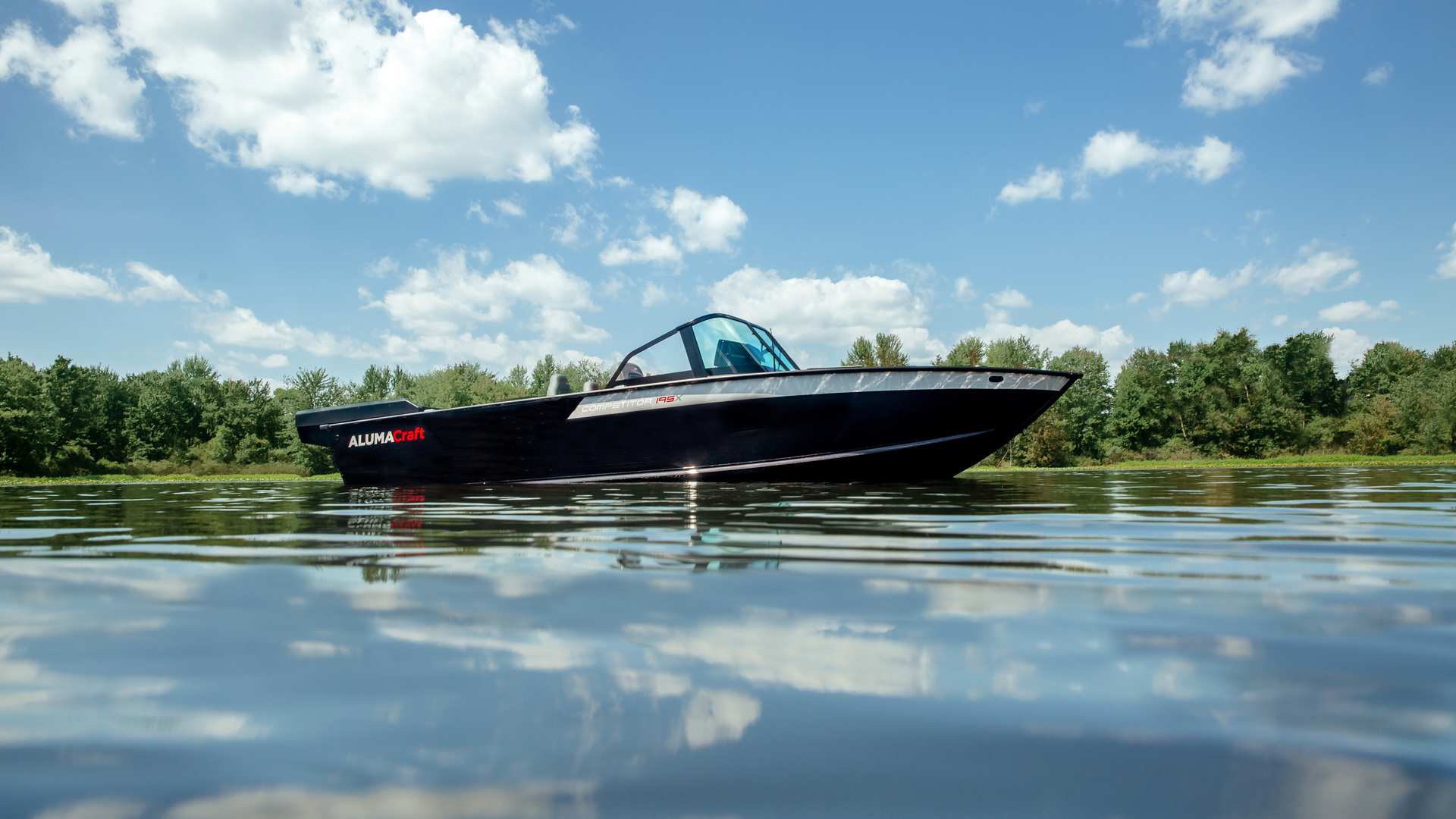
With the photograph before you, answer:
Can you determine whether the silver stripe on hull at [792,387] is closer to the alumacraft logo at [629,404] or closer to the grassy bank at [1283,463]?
the alumacraft logo at [629,404]

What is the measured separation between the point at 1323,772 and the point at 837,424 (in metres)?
7.59

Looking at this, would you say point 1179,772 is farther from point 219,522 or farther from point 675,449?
point 675,449

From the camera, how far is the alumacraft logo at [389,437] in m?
9.65

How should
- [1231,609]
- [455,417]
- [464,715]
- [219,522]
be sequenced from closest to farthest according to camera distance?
[464,715]
[1231,609]
[219,522]
[455,417]

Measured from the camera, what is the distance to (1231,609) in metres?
1.54

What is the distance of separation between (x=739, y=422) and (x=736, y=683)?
734 centimetres

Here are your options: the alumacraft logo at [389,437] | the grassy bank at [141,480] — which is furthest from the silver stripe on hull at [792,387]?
the grassy bank at [141,480]

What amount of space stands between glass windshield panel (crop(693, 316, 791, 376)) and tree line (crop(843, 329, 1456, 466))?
3681 centimetres

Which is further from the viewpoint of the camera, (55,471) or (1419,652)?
(55,471)

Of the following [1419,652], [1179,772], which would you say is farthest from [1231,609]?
[1179,772]

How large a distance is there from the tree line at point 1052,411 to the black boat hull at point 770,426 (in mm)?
34641

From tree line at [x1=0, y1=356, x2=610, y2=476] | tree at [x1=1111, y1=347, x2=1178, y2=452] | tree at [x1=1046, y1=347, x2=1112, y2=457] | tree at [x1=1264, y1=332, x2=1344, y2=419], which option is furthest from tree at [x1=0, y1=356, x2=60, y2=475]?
tree at [x1=1264, y1=332, x2=1344, y2=419]

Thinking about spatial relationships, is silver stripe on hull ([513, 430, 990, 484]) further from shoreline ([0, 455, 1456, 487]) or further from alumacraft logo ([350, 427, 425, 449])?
shoreline ([0, 455, 1456, 487])

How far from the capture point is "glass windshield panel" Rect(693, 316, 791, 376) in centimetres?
915
